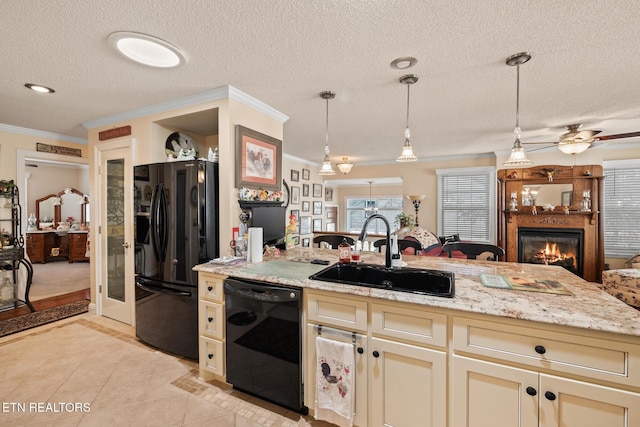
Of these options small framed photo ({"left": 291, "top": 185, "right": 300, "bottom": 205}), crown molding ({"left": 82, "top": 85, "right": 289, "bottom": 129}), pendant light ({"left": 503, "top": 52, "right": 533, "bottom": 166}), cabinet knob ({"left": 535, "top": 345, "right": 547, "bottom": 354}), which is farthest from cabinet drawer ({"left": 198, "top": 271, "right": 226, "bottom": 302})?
small framed photo ({"left": 291, "top": 185, "right": 300, "bottom": 205})

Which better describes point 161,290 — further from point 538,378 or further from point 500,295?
point 538,378

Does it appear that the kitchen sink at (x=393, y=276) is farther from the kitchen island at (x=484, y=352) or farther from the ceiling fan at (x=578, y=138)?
the ceiling fan at (x=578, y=138)

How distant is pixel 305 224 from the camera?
662cm

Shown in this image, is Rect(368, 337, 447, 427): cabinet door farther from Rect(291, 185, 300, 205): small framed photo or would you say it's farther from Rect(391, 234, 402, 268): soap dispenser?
Rect(291, 185, 300, 205): small framed photo

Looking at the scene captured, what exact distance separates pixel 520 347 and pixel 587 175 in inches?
Answer: 199

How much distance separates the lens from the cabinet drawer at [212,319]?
2.11 meters

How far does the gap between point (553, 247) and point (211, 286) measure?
5.61m

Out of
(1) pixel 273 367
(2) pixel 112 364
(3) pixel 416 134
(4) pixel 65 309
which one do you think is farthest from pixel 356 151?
(4) pixel 65 309

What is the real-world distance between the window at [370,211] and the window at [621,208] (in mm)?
4991

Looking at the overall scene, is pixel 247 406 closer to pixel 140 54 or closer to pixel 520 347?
pixel 520 347

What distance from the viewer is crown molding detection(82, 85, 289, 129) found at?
2.52 metres

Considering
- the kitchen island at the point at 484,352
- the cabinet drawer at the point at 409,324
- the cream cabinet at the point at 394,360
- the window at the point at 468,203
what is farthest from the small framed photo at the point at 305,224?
the cabinet drawer at the point at 409,324

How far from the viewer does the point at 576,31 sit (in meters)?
1.67

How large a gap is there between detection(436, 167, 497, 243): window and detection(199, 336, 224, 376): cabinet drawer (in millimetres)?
5313
